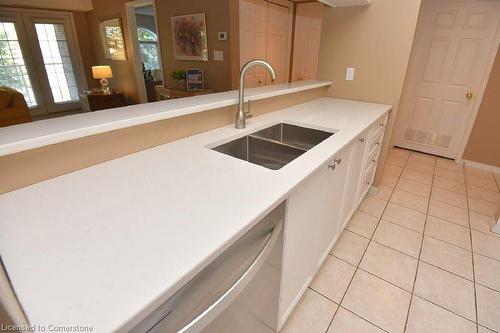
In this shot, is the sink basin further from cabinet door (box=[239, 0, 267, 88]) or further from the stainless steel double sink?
cabinet door (box=[239, 0, 267, 88])

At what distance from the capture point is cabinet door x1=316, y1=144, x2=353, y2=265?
4.17 ft

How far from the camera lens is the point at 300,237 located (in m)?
1.10

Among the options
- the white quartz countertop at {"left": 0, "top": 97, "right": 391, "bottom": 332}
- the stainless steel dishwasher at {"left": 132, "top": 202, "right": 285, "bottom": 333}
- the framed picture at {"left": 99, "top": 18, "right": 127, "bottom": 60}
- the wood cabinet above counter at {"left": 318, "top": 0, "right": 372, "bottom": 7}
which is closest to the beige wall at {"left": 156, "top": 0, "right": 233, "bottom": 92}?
the framed picture at {"left": 99, "top": 18, "right": 127, "bottom": 60}

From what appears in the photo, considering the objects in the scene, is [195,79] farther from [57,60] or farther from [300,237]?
[57,60]

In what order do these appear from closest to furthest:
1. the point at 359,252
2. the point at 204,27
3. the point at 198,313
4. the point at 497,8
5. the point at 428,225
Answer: the point at 198,313, the point at 359,252, the point at 428,225, the point at 497,8, the point at 204,27

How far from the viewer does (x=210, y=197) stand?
77cm

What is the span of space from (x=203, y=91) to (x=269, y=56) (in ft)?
4.10

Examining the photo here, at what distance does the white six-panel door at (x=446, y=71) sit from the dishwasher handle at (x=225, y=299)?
3.59 meters

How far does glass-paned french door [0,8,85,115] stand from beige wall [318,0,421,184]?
20.2ft

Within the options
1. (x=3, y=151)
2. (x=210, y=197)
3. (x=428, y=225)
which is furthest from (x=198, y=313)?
(x=428, y=225)

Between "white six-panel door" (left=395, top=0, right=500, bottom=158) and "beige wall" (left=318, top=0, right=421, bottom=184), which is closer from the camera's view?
"beige wall" (left=318, top=0, right=421, bottom=184)

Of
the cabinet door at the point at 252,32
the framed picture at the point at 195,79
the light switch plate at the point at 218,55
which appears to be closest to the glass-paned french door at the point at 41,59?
the framed picture at the point at 195,79

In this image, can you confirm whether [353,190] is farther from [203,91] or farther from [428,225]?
[203,91]

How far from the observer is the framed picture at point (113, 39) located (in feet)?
16.8
